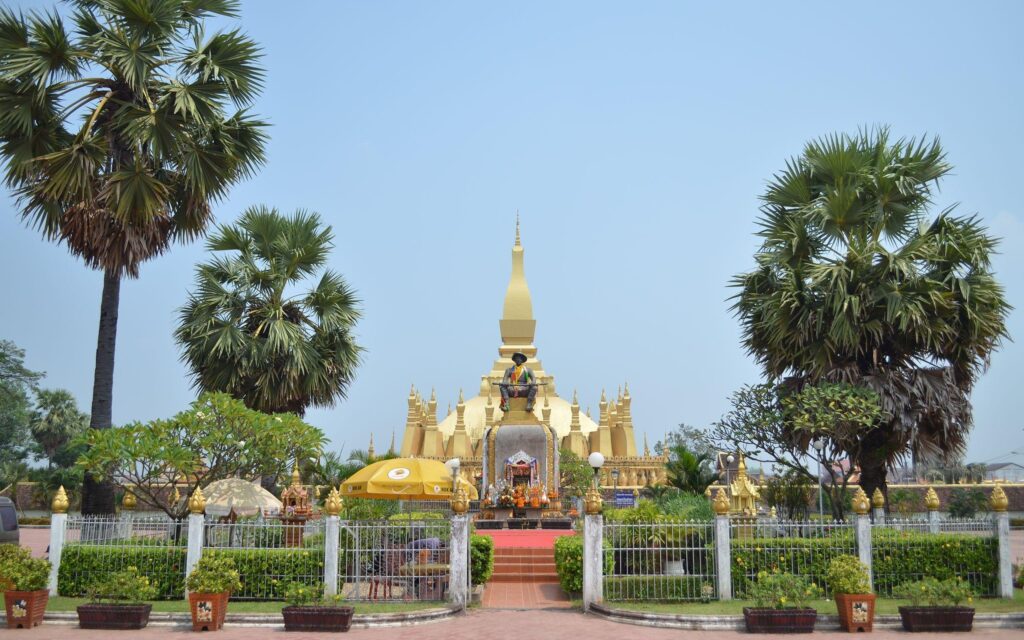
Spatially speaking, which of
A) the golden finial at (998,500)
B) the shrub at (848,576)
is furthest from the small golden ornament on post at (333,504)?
the golden finial at (998,500)

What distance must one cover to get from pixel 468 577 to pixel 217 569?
13.0ft

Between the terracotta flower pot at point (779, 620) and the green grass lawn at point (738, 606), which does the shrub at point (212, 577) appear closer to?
the green grass lawn at point (738, 606)

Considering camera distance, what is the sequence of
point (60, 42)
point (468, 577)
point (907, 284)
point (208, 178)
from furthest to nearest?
point (907, 284)
point (208, 178)
point (60, 42)
point (468, 577)

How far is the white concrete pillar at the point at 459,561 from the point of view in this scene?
610 inches

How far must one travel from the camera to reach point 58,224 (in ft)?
58.8

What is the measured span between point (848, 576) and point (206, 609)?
29.6 feet

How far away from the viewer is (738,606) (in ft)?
50.1

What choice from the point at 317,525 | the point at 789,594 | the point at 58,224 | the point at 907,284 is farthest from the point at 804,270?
the point at 58,224

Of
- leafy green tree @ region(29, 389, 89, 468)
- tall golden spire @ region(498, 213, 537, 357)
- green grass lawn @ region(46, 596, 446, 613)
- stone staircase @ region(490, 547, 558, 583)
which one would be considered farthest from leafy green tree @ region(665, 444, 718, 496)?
leafy green tree @ region(29, 389, 89, 468)

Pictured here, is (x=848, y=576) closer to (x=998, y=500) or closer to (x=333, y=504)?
(x=998, y=500)

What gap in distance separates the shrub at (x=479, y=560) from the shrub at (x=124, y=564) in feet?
16.1

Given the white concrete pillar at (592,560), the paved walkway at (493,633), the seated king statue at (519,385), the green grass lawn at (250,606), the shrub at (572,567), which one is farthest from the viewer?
the seated king statue at (519,385)

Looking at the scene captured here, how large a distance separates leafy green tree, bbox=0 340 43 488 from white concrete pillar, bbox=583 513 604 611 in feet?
129

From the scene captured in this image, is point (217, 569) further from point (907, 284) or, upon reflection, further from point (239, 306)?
point (907, 284)
